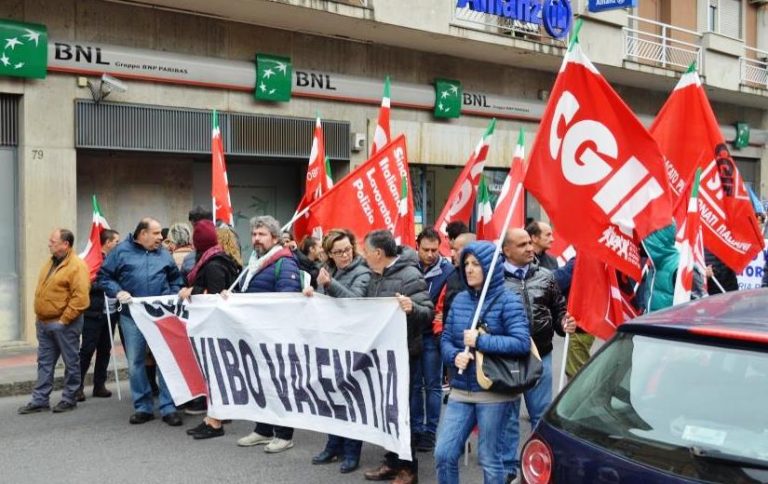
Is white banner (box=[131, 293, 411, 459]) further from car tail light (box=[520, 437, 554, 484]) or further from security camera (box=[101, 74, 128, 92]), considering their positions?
security camera (box=[101, 74, 128, 92])

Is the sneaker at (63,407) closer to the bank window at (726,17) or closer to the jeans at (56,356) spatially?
the jeans at (56,356)

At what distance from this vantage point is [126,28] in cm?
1252

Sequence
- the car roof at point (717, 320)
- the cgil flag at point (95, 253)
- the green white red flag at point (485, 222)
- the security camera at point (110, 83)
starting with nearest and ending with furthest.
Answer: the car roof at point (717, 320)
the green white red flag at point (485, 222)
the cgil flag at point (95, 253)
the security camera at point (110, 83)

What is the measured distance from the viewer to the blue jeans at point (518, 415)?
5.39m

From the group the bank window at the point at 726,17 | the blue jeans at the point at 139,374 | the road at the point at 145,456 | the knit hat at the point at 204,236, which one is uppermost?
the bank window at the point at 726,17

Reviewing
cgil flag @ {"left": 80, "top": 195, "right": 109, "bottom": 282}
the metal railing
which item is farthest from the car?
the metal railing

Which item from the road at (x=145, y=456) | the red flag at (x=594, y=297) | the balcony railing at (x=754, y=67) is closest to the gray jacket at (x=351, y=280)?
the road at (x=145, y=456)

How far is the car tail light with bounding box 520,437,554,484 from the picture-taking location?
3.38m

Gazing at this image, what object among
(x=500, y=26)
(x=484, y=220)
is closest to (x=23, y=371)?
(x=484, y=220)

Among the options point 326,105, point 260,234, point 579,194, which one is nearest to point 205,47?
point 326,105

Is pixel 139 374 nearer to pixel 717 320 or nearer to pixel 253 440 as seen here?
pixel 253 440

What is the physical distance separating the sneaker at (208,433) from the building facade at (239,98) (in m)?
5.55

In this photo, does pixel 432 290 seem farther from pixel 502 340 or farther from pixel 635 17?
pixel 635 17

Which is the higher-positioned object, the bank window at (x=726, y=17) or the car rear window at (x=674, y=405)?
the bank window at (x=726, y=17)
